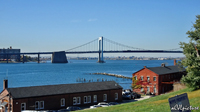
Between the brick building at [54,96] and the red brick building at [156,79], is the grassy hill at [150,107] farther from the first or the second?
the red brick building at [156,79]

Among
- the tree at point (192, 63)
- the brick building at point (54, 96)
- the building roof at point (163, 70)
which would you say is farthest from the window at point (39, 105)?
the building roof at point (163, 70)

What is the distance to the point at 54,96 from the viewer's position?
2830 centimetres

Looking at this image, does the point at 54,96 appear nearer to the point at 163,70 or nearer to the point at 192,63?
the point at 192,63

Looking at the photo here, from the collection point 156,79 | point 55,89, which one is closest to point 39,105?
point 55,89

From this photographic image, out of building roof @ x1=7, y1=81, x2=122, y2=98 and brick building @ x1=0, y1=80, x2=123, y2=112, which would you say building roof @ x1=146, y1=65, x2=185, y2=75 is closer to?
building roof @ x1=7, y1=81, x2=122, y2=98

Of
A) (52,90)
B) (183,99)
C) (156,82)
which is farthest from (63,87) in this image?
(183,99)

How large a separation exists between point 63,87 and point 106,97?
6404 millimetres

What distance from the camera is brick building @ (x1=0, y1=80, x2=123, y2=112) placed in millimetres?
26375

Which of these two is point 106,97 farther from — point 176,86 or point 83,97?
point 176,86

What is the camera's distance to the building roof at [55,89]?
2701 centimetres

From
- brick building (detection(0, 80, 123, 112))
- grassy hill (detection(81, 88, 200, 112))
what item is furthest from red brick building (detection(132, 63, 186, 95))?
grassy hill (detection(81, 88, 200, 112))

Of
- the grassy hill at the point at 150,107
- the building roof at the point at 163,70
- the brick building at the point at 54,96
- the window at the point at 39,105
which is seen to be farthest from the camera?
the building roof at the point at 163,70

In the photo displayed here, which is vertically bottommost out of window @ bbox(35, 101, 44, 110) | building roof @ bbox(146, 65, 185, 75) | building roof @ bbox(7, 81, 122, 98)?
window @ bbox(35, 101, 44, 110)

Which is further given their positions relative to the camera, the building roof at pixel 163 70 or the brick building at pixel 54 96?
the building roof at pixel 163 70
